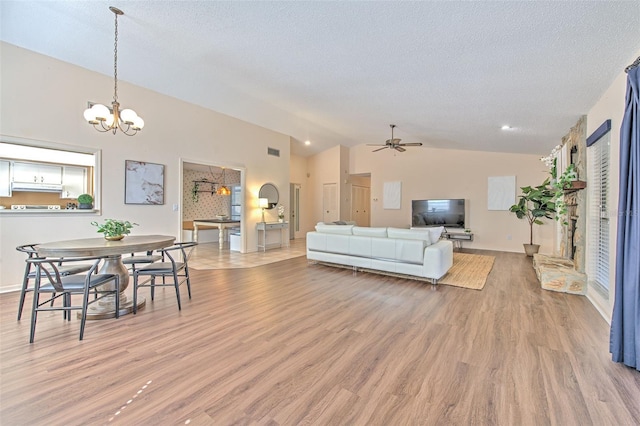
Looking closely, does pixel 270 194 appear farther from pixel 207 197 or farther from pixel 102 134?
pixel 102 134

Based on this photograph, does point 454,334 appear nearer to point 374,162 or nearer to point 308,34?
point 308,34

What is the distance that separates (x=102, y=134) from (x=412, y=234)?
5427 mm

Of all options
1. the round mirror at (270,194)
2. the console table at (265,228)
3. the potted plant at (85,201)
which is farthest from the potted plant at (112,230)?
the round mirror at (270,194)

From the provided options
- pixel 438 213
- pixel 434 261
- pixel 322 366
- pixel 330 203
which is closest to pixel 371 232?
pixel 434 261

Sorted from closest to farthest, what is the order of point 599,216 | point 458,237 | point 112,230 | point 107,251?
point 107,251 → point 112,230 → point 599,216 → point 458,237

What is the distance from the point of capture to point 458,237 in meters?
7.96

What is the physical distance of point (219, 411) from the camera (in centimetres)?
159

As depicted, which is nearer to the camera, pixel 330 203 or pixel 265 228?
pixel 265 228

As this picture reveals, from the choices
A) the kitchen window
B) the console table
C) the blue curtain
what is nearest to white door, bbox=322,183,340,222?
the console table

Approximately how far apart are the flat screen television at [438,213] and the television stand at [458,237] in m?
0.27

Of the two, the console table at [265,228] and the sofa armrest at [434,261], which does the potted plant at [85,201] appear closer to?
the console table at [265,228]

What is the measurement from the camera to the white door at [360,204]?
436 inches

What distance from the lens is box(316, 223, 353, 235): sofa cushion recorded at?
5.23 m

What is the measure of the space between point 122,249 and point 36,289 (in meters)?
0.70
